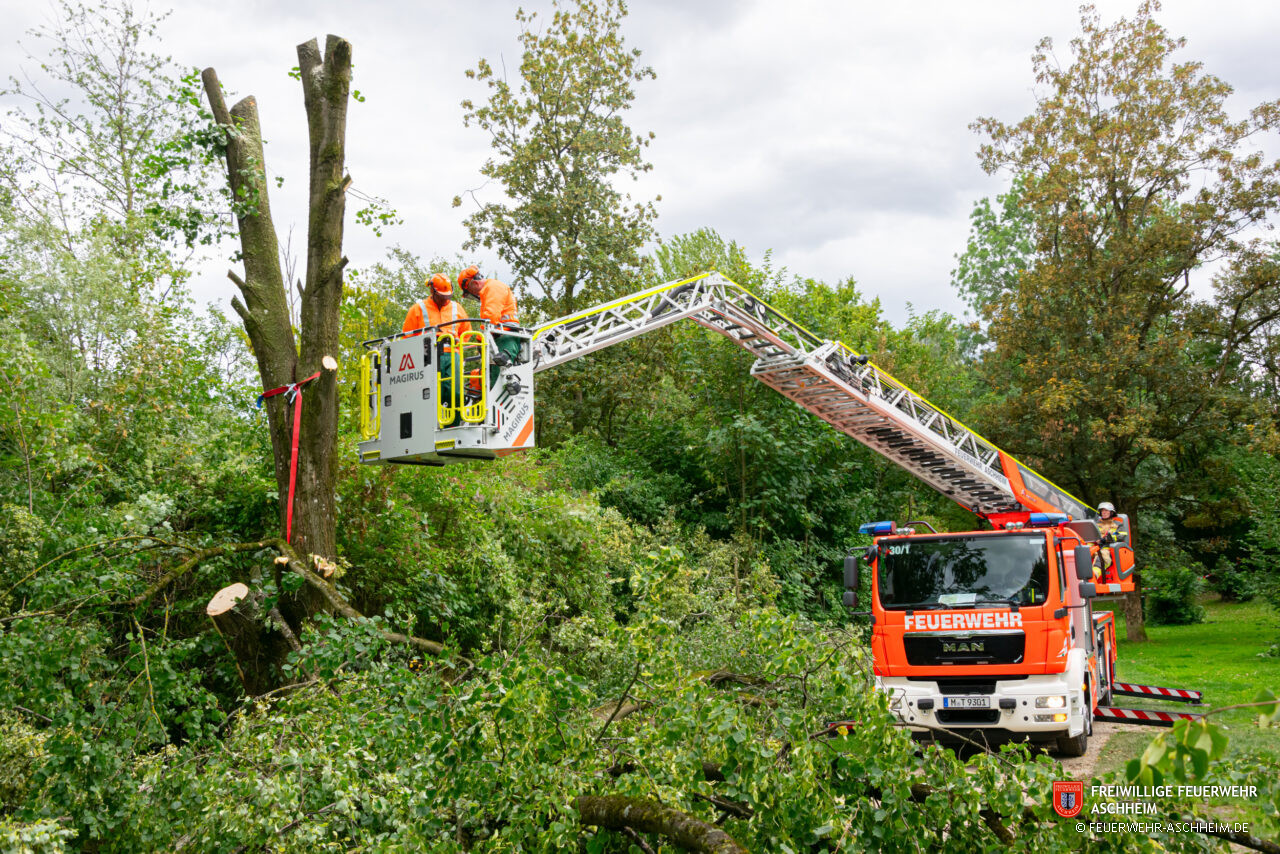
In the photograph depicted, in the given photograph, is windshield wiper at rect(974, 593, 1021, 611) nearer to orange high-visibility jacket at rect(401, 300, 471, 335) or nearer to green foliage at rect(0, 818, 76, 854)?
orange high-visibility jacket at rect(401, 300, 471, 335)

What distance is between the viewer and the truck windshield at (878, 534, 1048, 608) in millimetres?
9234

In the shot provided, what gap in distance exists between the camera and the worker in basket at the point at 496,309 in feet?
26.8

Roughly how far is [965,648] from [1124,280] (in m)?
13.6

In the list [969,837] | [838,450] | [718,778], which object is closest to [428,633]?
[718,778]

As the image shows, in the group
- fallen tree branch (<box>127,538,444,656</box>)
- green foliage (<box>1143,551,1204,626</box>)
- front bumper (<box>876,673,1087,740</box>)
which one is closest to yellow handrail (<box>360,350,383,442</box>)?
fallen tree branch (<box>127,538,444,656</box>)

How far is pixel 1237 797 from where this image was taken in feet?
12.6

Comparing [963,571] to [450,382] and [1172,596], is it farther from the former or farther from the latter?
[1172,596]

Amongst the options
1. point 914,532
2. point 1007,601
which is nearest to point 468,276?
point 914,532

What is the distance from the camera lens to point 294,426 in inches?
313

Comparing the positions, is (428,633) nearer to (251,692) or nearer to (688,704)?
(251,692)

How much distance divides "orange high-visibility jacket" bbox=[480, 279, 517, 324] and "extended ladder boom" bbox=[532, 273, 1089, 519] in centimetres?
235

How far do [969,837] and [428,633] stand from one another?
7.69 meters

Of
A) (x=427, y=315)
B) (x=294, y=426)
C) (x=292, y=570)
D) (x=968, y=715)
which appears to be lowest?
(x=968, y=715)

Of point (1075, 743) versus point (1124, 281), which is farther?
point (1124, 281)
